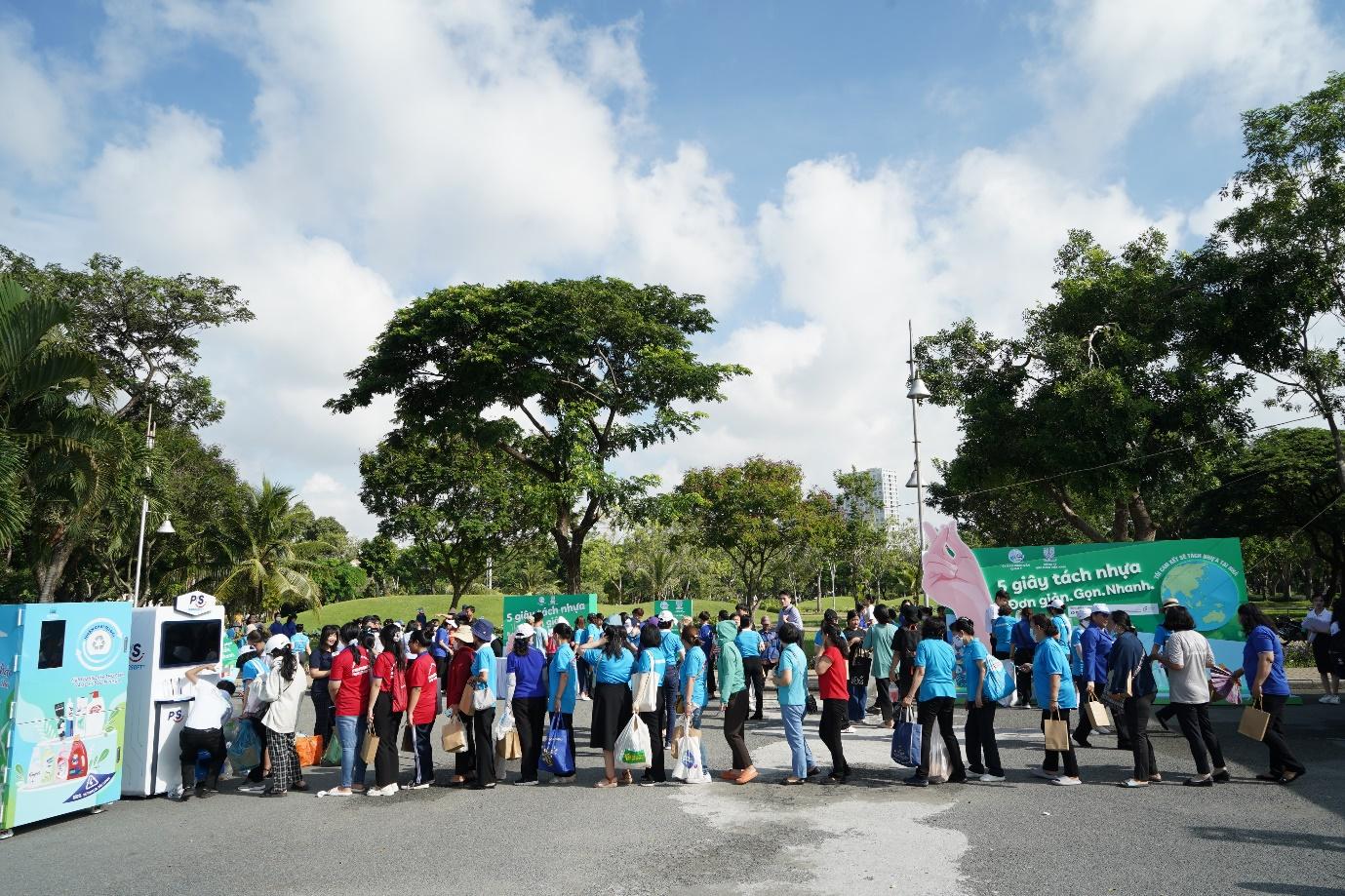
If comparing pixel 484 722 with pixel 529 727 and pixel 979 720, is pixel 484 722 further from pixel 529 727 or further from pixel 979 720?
pixel 979 720

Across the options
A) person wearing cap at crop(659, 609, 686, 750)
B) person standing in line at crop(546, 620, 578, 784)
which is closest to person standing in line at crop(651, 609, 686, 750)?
person wearing cap at crop(659, 609, 686, 750)

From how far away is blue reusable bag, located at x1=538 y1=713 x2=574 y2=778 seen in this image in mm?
9062

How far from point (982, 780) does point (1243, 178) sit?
1514 centimetres

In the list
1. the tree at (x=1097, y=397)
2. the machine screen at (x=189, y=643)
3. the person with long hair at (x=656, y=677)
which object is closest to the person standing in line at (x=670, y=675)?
the person with long hair at (x=656, y=677)

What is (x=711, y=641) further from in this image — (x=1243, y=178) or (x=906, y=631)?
(x=1243, y=178)

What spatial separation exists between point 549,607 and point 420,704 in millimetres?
12335

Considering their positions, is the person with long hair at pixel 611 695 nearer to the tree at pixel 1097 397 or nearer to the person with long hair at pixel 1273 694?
the person with long hair at pixel 1273 694

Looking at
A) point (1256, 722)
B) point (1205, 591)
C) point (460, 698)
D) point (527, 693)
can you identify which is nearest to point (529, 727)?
point (527, 693)

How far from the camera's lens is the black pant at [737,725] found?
8734 mm

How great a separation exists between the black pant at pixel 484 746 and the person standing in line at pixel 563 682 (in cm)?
67

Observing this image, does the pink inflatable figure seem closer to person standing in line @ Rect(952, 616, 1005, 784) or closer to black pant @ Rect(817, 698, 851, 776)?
person standing in line @ Rect(952, 616, 1005, 784)

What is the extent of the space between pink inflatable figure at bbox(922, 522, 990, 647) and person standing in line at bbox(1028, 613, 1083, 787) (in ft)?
19.1

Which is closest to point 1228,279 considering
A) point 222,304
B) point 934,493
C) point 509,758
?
point 934,493

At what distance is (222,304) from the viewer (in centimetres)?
2891
